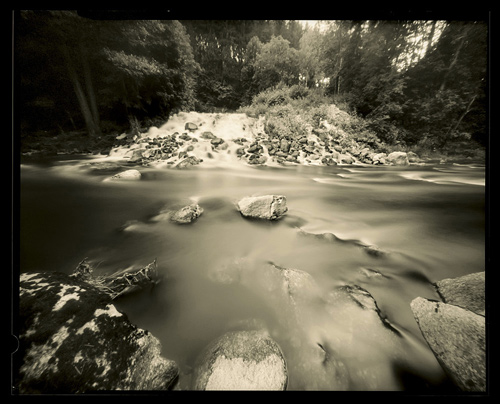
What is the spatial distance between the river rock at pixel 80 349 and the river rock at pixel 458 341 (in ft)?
5.78

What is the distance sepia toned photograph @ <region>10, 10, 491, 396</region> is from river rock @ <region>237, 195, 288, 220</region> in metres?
0.02

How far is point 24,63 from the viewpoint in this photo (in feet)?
5.65

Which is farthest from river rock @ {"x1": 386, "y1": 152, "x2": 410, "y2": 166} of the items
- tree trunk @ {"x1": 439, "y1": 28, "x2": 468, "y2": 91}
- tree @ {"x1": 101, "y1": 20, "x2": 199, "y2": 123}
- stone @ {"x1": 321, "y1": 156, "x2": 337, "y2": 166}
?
tree @ {"x1": 101, "y1": 20, "x2": 199, "y2": 123}

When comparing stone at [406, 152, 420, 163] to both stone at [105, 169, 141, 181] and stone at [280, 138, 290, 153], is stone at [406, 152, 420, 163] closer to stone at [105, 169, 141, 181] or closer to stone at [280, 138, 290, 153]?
stone at [280, 138, 290, 153]

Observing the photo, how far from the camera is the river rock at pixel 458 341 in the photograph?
3.45 feet

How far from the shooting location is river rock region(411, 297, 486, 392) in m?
1.05

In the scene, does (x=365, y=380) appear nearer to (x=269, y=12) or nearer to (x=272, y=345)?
(x=272, y=345)

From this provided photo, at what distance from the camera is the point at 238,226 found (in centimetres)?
213

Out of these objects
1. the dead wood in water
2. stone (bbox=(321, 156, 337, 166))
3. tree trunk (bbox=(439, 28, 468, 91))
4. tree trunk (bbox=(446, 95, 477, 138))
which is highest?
tree trunk (bbox=(439, 28, 468, 91))

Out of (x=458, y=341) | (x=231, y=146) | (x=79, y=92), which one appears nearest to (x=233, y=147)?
(x=231, y=146)

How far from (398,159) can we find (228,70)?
5102 mm

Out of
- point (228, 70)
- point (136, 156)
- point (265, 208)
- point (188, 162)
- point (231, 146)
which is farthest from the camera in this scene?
point (228, 70)

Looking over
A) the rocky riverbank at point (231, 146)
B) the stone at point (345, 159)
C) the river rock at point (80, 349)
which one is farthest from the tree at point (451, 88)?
the river rock at point (80, 349)

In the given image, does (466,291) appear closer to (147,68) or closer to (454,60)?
(454,60)
